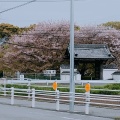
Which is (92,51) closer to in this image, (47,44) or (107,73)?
(107,73)

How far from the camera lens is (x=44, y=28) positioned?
57.5 m

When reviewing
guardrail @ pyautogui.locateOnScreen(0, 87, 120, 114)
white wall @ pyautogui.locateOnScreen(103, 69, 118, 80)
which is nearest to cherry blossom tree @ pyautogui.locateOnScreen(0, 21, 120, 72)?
white wall @ pyautogui.locateOnScreen(103, 69, 118, 80)

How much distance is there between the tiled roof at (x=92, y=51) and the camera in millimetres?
52841

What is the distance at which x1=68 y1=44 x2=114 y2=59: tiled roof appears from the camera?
52.8m

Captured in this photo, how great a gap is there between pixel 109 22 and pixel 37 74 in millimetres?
26124

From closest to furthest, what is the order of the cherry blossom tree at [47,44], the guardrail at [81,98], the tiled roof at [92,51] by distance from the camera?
the guardrail at [81,98], the tiled roof at [92,51], the cherry blossom tree at [47,44]

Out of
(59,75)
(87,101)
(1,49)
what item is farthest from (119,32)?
(87,101)

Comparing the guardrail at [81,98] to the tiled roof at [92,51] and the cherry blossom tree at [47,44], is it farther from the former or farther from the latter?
the tiled roof at [92,51]

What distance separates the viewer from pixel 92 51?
5366 cm

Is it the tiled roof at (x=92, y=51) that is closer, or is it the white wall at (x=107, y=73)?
the white wall at (x=107, y=73)

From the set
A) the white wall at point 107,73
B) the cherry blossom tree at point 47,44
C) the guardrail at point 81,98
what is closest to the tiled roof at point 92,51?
the cherry blossom tree at point 47,44

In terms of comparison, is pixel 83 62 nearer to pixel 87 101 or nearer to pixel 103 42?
pixel 103 42

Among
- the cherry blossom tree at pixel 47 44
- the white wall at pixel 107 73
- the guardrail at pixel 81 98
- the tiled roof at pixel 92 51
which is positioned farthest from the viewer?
the cherry blossom tree at pixel 47 44

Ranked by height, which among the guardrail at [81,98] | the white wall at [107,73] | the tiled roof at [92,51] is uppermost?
the tiled roof at [92,51]
